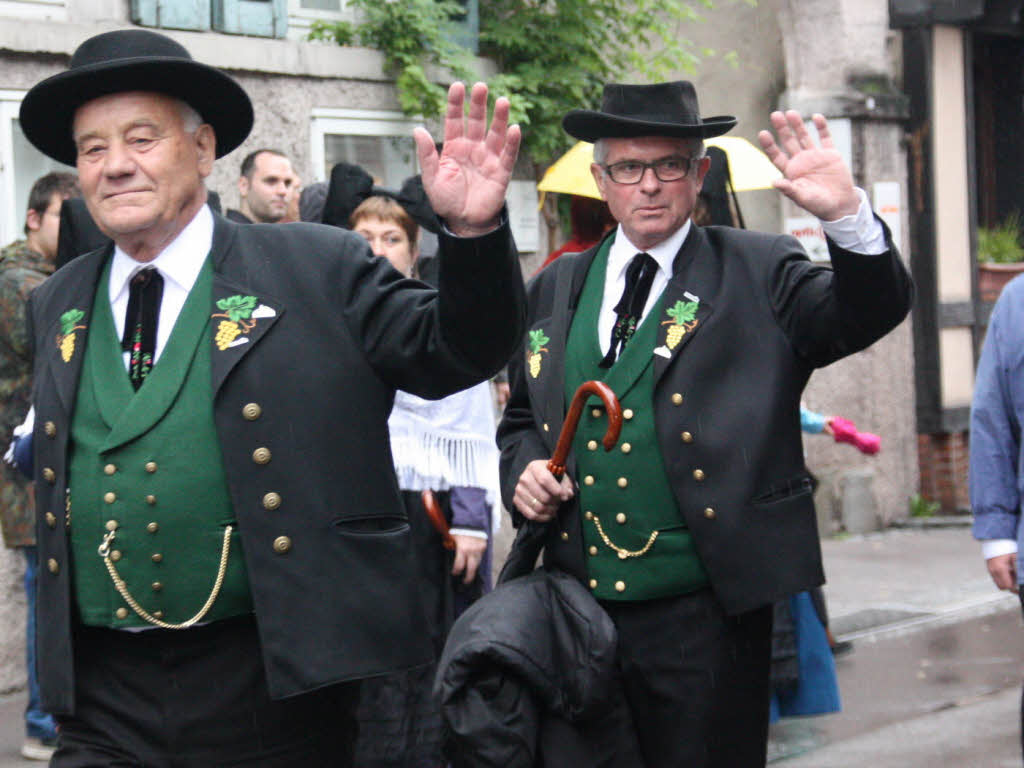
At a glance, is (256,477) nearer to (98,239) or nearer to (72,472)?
(72,472)

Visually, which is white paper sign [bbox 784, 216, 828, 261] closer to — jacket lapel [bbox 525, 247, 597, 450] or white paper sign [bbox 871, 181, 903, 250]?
white paper sign [bbox 871, 181, 903, 250]

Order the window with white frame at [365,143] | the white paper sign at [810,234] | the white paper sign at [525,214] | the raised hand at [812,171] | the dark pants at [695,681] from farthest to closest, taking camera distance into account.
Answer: the white paper sign at [810,234] < the white paper sign at [525,214] < the window with white frame at [365,143] < the dark pants at [695,681] < the raised hand at [812,171]

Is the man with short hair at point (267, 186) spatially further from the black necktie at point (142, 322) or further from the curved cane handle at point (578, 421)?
the black necktie at point (142, 322)

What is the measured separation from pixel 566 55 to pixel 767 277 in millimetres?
5888

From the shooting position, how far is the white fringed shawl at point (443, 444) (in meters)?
5.00

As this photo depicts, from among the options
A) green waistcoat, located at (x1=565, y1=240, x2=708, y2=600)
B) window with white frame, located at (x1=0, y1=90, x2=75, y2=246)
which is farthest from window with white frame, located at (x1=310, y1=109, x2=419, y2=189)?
green waistcoat, located at (x1=565, y1=240, x2=708, y2=600)

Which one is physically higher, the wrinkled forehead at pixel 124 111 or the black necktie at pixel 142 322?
the wrinkled forehead at pixel 124 111

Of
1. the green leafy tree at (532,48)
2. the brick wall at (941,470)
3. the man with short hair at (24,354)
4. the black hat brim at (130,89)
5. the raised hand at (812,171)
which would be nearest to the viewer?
the black hat brim at (130,89)

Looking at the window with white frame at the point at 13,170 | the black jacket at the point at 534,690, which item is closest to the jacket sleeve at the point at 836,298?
the black jacket at the point at 534,690

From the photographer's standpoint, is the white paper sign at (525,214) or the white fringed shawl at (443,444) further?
the white paper sign at (525,214)

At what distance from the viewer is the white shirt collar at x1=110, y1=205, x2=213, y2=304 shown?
3.11m

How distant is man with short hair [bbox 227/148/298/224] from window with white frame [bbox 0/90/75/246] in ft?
2.55

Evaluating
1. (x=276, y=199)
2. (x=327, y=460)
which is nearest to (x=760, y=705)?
(x=327, y=460)

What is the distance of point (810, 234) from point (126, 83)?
8.79m
